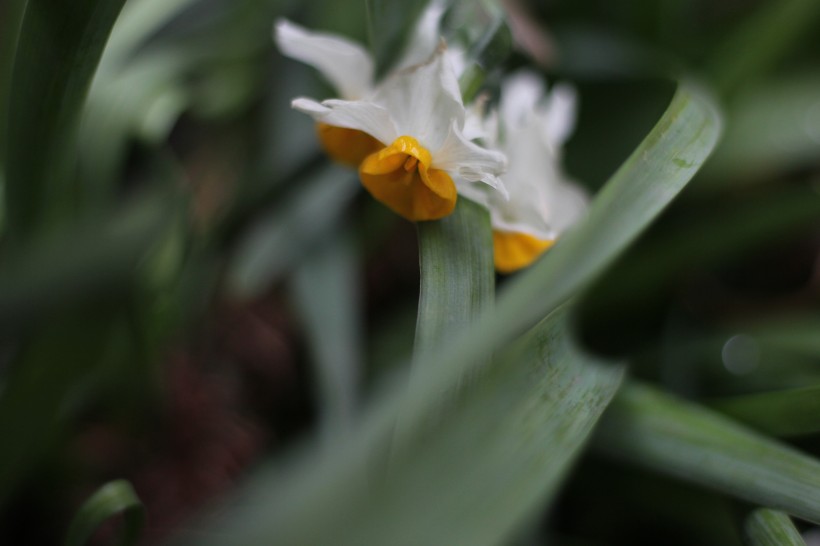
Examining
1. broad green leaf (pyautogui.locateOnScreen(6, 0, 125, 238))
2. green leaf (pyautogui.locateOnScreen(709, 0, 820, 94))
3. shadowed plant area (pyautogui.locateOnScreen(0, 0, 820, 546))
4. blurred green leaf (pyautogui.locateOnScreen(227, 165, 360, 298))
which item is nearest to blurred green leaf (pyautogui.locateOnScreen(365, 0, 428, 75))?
shadowed plant area (pyautogui.locateOnScreen(0, 0, 820, 546))

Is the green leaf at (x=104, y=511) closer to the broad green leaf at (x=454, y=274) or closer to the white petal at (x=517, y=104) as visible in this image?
the broad green leaf at (x=454, y=274)

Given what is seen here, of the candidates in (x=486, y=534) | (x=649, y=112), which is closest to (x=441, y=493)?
(x=486, y=534)

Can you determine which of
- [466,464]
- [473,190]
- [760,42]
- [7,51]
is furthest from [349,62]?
[760,42]

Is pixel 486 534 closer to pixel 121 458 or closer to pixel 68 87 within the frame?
pixel 68 87

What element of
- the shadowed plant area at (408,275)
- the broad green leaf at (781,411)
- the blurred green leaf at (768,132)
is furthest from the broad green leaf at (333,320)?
the blurred green leaf at (768,132)

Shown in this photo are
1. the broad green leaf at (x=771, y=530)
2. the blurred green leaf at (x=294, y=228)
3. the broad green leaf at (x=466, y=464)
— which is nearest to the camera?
the broad green leaf at (x=466, y=464)

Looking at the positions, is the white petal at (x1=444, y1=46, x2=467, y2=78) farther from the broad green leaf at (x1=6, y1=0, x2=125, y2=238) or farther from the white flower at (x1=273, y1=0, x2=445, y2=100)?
the broad green leaf at (x1=6, y1=0, x2=125, y2=238)
